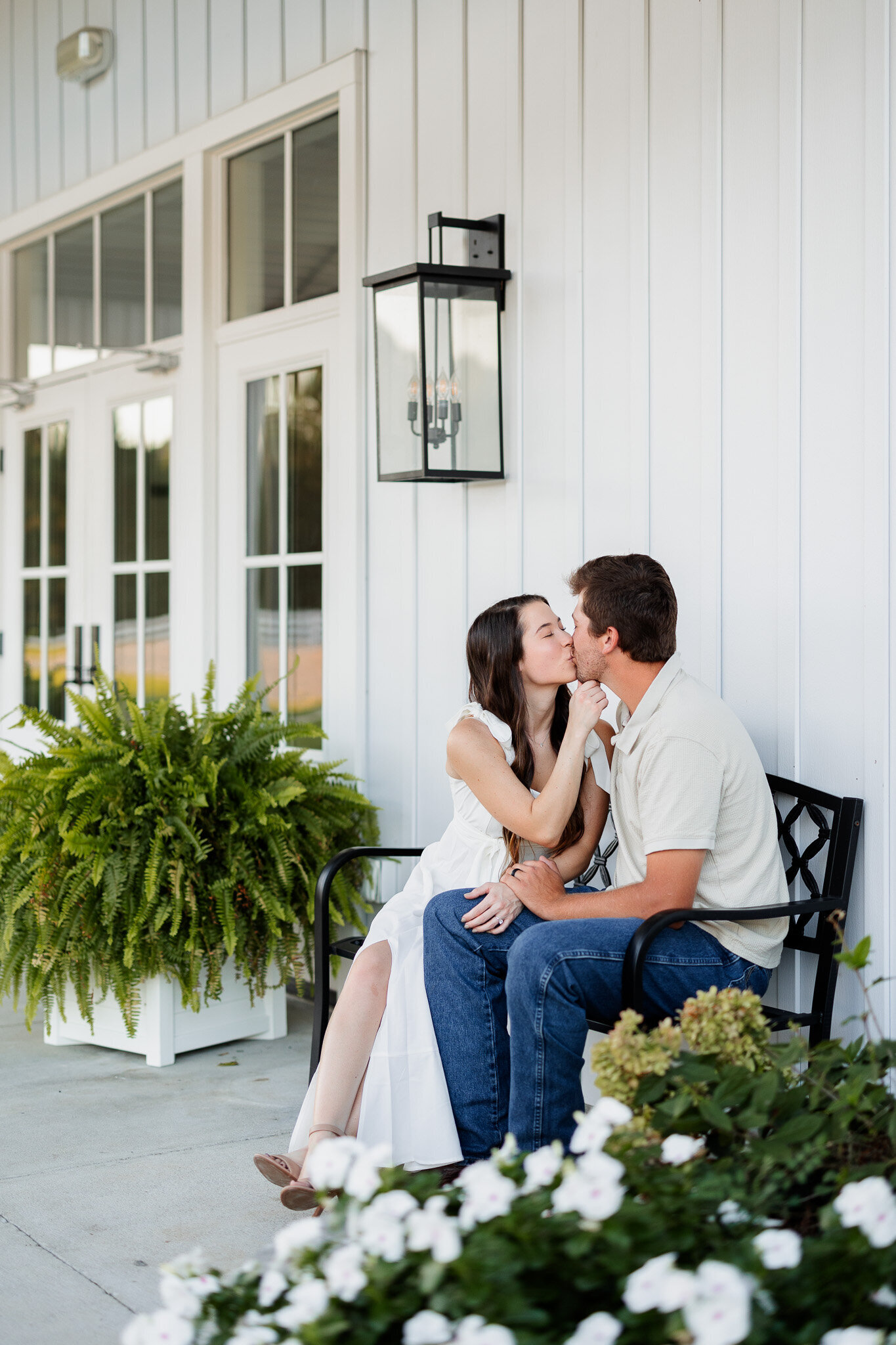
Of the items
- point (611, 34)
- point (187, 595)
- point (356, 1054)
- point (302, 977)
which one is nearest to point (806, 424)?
point (611, 34)

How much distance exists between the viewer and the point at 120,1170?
9.30 ft

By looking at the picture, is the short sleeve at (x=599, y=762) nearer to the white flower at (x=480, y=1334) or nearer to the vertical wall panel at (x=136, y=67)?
the white flower at (x=480, y=1334)

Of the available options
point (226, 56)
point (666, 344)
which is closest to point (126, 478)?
point (226, 56)

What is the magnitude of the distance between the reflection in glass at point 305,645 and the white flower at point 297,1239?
2.73m

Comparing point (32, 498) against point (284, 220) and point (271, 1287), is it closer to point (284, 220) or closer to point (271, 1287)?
point (284, 220)

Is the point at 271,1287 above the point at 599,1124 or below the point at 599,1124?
below

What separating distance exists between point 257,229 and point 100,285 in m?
1.08

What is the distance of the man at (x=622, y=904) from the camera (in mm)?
2314

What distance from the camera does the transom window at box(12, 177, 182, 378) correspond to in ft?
16.2

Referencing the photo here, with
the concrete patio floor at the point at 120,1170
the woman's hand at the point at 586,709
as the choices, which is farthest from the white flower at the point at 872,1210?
the woman's hand at the point at 586,709

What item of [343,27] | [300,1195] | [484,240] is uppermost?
[343,27]

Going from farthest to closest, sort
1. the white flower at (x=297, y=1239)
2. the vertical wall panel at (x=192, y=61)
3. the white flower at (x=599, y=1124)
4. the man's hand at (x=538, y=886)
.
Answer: the vertical wall panel at (x=192, y=61), the man's hand at (x=538, y=886), the white flower at (x=599, y=1124), the white flower at (x=297, y=1239)

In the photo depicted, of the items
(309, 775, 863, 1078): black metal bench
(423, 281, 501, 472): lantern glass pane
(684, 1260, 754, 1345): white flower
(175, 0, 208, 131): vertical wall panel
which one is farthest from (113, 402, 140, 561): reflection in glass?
(684, 1260, 754, 1345): white flower

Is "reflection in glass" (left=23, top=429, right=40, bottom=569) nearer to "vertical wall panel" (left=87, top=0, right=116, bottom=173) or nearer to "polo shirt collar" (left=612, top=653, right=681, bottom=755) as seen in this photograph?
"vertical wall panel" (left=87, top=0, right=116, bottom=173)
